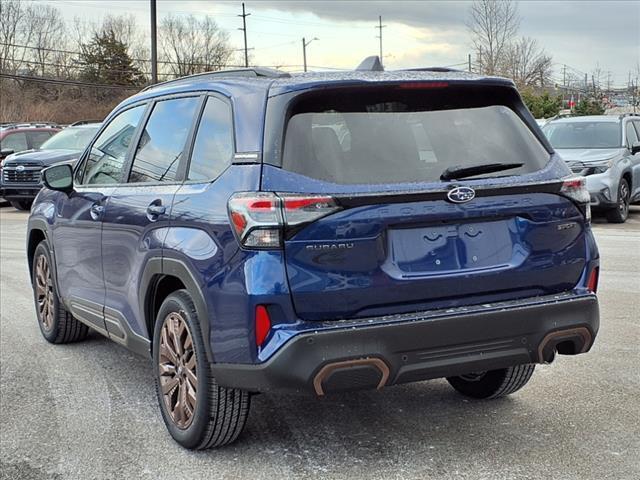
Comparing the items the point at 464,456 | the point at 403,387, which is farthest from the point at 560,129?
the point at 464,456

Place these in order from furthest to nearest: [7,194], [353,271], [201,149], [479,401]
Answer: [7,194] < [479,401] < [201,149] < [353,271]

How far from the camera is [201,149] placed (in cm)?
403

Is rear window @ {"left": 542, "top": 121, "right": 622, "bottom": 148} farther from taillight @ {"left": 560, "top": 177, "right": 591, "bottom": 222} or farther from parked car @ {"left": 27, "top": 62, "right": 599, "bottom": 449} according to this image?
parked car @ {"left": 27, "top": 62, "right": 599, "bottom": 449}

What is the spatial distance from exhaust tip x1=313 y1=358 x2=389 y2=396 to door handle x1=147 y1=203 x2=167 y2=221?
4.30ft

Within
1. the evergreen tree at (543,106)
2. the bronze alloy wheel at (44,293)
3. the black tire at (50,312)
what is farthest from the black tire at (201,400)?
the evergreen tree at (543,106)

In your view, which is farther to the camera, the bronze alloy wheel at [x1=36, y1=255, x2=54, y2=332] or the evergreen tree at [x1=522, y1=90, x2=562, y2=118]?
the evergreen tree at [x1=522, y1=90, x2=562, y2=118]

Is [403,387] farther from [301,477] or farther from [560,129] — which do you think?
[560,129]

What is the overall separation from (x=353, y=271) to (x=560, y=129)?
42.3ft

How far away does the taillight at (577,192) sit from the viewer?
3.82 m

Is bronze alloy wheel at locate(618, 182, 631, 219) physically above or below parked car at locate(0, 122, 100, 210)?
below

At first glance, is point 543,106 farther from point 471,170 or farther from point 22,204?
point 471,170

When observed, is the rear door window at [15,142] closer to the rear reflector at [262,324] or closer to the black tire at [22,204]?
the black tire at [22,204]

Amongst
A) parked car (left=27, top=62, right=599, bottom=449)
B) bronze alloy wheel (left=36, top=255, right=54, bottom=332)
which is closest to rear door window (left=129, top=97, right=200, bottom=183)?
parked car (left=27, top=62, right=599, bottom=449)

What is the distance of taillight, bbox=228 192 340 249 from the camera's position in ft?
10.9
